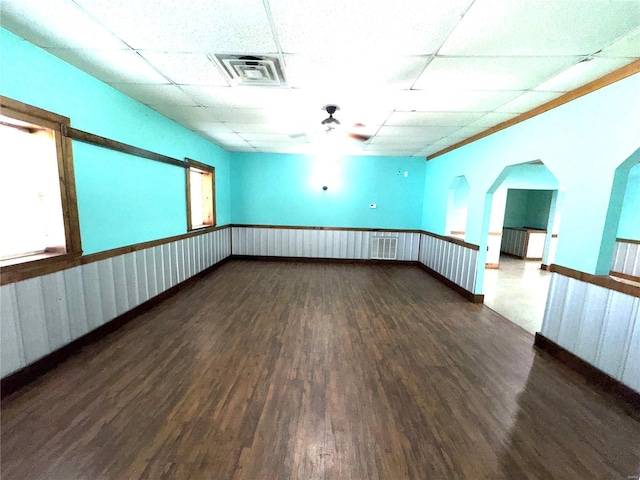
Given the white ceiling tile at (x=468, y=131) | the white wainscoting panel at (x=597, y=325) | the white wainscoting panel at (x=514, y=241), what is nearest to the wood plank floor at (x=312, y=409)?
the white wainscoting panel at (x=597, y=325)

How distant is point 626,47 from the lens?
1.82 m

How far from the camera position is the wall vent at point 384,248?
6.54 metres

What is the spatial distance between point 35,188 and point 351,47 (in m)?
2.94

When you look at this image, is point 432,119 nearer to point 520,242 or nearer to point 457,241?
point 457,241

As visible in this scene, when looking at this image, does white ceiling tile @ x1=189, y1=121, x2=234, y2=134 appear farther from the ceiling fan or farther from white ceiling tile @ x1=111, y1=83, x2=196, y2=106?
the ceiling fan

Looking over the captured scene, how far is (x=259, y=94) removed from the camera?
2779 millimetres

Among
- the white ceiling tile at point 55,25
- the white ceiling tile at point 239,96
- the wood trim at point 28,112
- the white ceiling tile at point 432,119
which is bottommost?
the wood trim at point 28,112

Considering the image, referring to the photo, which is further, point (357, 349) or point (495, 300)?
point (495, 300)

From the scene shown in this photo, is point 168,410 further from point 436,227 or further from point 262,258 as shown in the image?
point 436,227

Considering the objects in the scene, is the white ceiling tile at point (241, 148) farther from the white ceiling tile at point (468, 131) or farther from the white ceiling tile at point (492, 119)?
the white ceiling tile at point (492, 119)

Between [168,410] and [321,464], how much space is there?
3.74 feet

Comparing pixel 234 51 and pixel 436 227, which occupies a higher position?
pixel 234 51

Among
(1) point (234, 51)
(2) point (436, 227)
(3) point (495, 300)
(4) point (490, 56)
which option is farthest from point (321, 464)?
(2) point (436, 227)

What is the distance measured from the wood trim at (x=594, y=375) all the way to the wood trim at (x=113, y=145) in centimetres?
509
